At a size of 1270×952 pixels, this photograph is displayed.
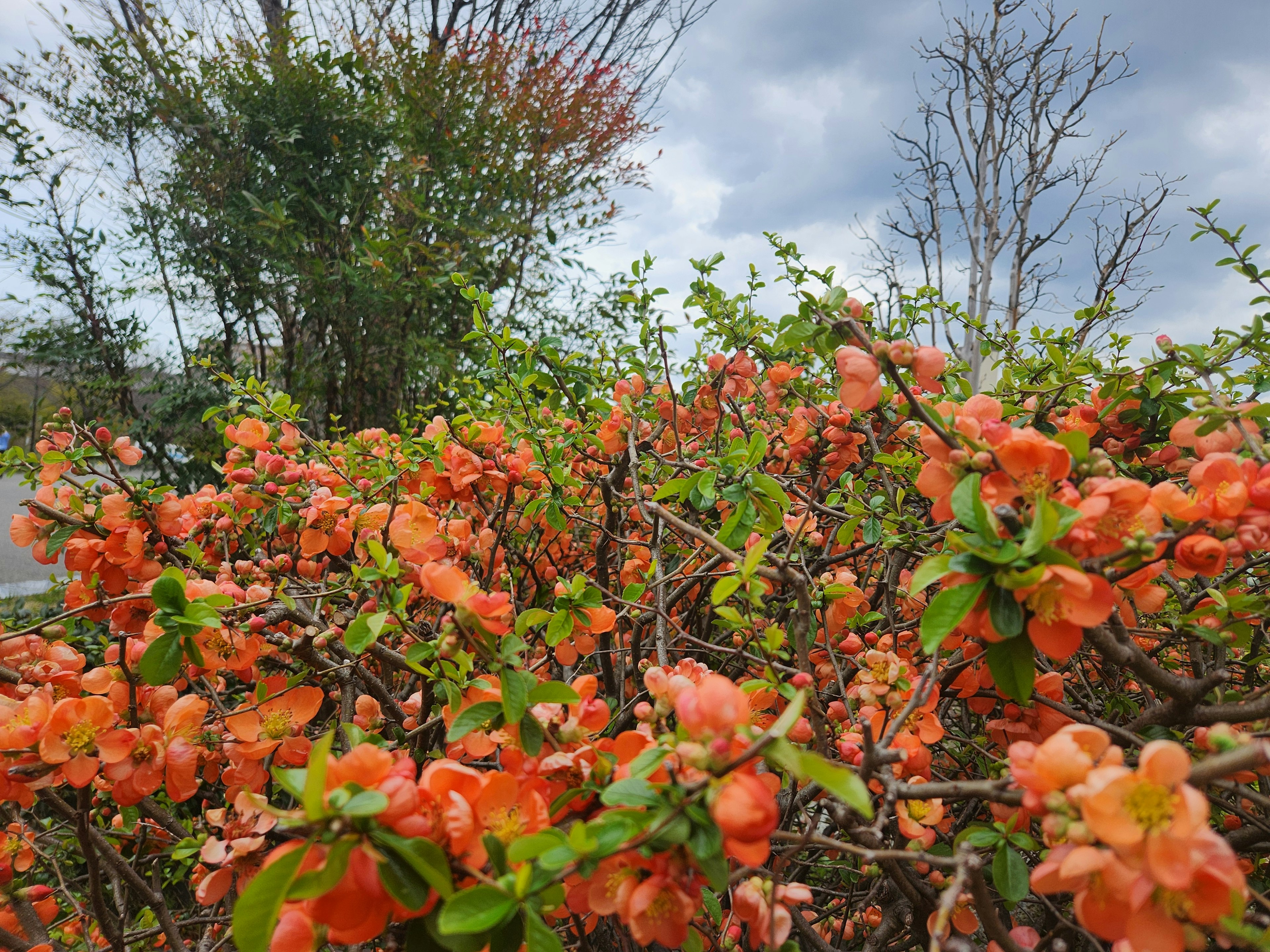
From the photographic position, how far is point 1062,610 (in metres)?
0.56

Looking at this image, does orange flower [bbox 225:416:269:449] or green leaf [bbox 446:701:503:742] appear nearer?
green leaf [bbox 446:701:503:742]

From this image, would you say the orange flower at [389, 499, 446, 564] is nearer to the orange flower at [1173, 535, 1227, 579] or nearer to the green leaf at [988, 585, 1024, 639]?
the green leaf at [988, 585, 1024, 639]

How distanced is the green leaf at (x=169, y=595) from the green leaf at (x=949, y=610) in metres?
0.77

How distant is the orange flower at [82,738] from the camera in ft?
2.53

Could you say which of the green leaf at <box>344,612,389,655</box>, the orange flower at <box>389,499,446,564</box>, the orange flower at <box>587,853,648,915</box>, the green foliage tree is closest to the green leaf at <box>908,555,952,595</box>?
the orange flower at <box>587,853,648,915</box>

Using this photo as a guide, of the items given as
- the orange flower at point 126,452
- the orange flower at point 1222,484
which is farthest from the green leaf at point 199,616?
the orange flower at point 1222,484

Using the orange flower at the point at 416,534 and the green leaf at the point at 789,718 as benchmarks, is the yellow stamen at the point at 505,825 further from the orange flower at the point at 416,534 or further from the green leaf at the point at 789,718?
the orange flower at the point at 416,534

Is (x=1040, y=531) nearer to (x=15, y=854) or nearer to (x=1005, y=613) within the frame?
(x=1005, y=613)

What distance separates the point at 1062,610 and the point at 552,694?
0.46 m

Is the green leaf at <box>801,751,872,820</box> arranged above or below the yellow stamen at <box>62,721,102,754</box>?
above

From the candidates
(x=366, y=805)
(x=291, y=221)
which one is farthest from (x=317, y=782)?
(x=291, y=221)

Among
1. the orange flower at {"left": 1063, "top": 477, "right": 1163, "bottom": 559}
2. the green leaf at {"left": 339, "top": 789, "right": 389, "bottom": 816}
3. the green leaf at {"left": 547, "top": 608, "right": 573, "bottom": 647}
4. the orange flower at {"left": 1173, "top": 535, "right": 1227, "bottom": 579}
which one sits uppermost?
the orange flower at {"left": 1063, "top": 477, "right": 1163, "bottom": 559}

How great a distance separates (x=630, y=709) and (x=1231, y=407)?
0.95m

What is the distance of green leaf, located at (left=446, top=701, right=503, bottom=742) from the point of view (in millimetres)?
618
